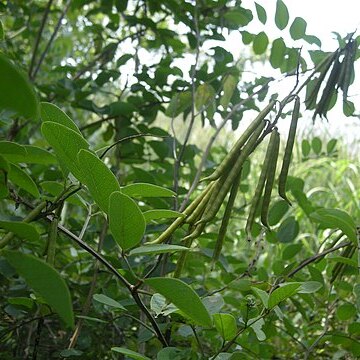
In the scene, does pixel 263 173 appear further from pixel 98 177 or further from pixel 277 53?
pixel 277 53

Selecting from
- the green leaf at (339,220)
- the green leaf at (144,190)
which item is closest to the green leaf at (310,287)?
the green leaf at (339,220)

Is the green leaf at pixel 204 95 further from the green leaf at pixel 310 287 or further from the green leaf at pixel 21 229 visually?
the green leaf at pixel 21 229

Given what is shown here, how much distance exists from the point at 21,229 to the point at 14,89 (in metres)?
0.22

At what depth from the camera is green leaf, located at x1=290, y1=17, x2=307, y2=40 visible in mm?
1056

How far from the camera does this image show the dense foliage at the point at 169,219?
0.52m

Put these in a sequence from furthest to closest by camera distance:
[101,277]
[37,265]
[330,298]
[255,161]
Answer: [255,161] < [101,277] < [330,298] < [37,265]

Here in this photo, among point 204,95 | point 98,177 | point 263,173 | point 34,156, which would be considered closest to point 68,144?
point 98,177

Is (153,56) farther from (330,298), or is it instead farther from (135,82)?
(330,298)

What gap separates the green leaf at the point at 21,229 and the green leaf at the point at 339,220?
0.43m

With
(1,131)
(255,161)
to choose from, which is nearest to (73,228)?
(1,131)

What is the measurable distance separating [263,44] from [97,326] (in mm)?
642

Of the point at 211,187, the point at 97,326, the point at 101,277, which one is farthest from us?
the point at 101,277

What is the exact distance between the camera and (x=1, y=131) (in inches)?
52.6

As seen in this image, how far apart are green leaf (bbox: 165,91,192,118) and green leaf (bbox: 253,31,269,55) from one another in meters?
0.21
